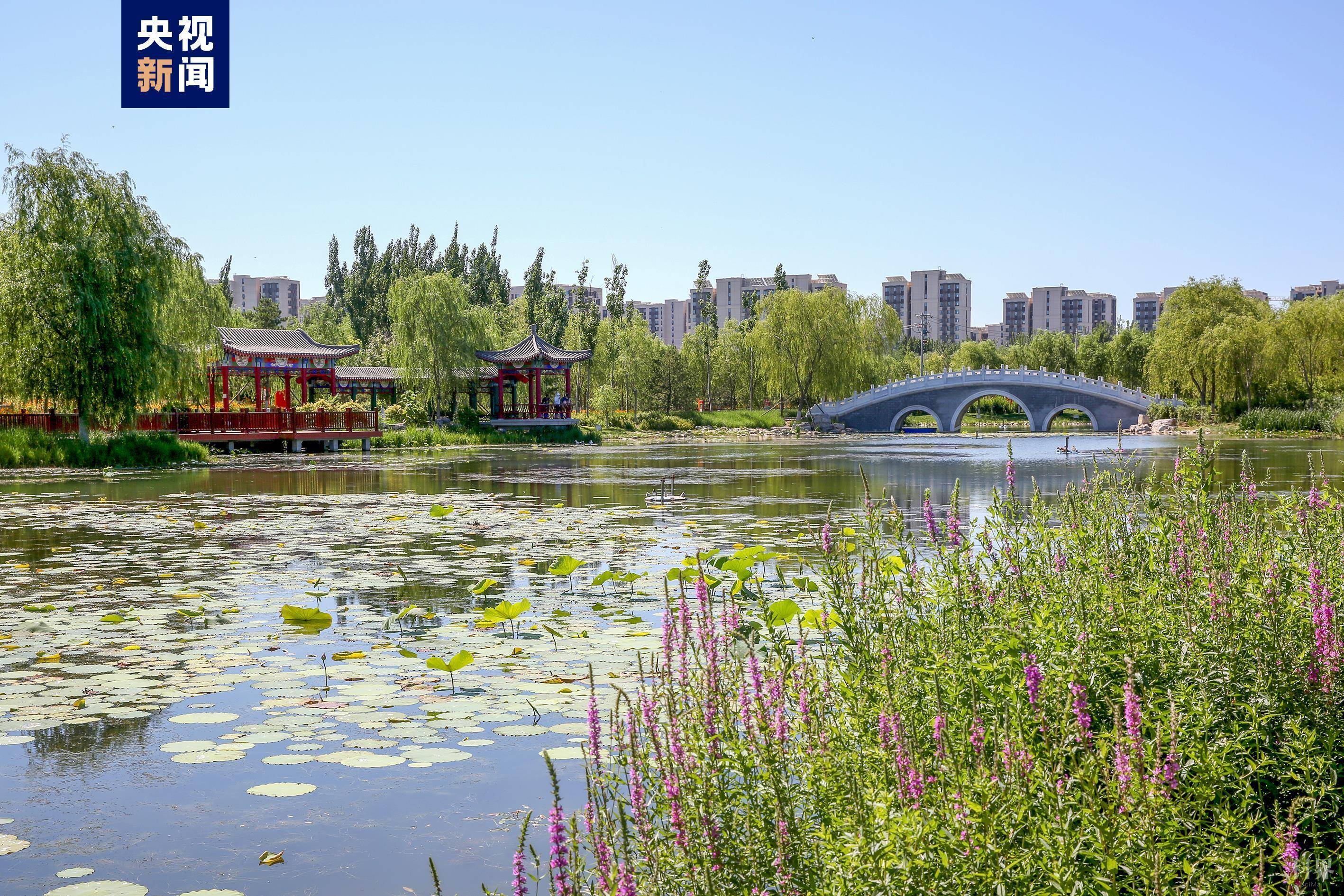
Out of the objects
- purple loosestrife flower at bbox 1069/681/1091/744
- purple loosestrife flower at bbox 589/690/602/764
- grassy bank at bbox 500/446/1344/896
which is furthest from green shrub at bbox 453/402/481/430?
purple loosestrife flower at bbox 1069/681/1091/744

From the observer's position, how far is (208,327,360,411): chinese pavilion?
99.8ft

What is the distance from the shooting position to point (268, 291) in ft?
429

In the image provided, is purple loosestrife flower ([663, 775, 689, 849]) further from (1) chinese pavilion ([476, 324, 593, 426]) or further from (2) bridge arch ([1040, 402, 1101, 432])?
(2) bridge arch ([1040, 402, 1101, 432])

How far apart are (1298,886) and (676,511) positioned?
10.8 m

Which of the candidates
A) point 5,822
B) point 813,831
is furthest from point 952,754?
point 5,822

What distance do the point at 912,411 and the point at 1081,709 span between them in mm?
55194

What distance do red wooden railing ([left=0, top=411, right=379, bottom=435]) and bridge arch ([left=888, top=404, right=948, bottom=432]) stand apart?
96.7 ft

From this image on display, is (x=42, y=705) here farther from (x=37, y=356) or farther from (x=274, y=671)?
(x=37, y=356)

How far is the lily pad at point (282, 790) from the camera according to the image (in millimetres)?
3502

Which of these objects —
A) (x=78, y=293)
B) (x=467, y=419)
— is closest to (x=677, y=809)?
(x=78, y=293)

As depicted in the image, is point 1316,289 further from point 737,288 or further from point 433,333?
point 433,333

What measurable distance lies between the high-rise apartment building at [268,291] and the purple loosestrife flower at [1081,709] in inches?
5453

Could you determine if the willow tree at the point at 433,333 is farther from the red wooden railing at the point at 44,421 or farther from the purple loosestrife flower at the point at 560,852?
the purple loosestrife flower at the point at 560,852

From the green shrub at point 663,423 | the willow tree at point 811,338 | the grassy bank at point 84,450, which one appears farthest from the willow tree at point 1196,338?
the grassy bank at point 84,450
